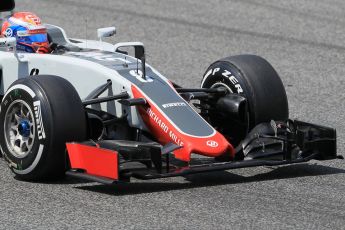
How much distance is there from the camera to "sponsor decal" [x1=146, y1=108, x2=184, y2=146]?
859 cm

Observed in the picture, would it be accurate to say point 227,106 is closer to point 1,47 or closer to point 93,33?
point 1,47

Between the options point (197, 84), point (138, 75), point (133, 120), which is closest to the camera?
point (133, 120)

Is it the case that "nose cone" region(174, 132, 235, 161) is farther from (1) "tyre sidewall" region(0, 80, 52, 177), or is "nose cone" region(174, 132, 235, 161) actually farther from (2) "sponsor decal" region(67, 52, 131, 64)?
(2) "sponsor decal" region(67, 52, 131, 64)

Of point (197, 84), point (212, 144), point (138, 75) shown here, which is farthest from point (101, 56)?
point (197, 84)

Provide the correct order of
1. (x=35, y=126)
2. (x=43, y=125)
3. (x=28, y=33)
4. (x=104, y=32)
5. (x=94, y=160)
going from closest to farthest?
(x=94, y=160) < (x=43, y=125) < (x=35, y=126) < (x=28, y=33) < (x=104, y=32)

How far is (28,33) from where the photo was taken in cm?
1002

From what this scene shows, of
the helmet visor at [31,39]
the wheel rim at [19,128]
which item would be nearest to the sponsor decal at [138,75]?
the wheel rim at [19,128]

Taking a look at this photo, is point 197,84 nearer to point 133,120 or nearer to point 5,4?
point 5,4

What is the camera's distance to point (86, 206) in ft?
25.9

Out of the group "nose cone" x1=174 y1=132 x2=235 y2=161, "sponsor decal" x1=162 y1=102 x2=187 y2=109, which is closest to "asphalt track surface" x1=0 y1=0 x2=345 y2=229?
"nose cone" x1=174 y1=132 x2=235 y2=161

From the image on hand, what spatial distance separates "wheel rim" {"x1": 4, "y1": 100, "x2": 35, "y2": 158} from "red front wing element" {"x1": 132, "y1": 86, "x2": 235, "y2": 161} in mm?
882

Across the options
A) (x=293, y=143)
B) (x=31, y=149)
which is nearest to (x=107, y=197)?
(x=31, y=149)

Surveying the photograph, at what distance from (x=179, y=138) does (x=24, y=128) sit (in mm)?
1229

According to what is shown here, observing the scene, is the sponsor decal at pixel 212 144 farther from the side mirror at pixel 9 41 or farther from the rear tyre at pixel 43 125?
the side mirror at pixel 9 41
